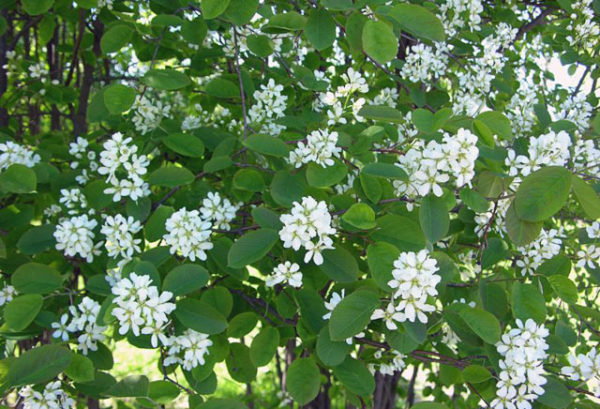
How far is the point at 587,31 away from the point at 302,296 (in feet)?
5.76

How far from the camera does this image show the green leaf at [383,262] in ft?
3.98

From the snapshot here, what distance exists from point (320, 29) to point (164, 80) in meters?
0.47

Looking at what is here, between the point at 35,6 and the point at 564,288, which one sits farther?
the point at 35,6

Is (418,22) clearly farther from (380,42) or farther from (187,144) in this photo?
(187,144)

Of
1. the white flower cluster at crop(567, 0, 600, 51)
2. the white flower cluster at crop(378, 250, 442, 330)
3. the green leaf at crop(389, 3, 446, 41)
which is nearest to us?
the white flower cluster at crop(378, 250, 442, 330)

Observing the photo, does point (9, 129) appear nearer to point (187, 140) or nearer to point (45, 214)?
point (45, 214)

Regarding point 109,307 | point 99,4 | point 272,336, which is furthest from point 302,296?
point 99,4

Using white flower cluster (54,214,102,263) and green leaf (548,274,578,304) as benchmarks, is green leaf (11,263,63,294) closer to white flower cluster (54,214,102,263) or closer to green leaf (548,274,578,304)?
white flower cluster (54,214,102,263)

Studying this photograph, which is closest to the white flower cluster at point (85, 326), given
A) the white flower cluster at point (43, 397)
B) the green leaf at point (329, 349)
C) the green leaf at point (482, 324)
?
the white flower cluster at point (43, 397)

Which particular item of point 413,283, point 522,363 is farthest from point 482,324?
point 413,283

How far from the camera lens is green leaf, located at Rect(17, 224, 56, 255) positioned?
5.27 feet

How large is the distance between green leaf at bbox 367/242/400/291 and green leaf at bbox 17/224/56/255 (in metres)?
0.98

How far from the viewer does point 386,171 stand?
4.07 ft

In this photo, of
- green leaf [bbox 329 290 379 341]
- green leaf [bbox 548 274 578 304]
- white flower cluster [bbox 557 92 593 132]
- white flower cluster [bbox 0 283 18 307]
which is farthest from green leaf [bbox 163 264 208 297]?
white flower cluster [bbox 557 92 593 132]
